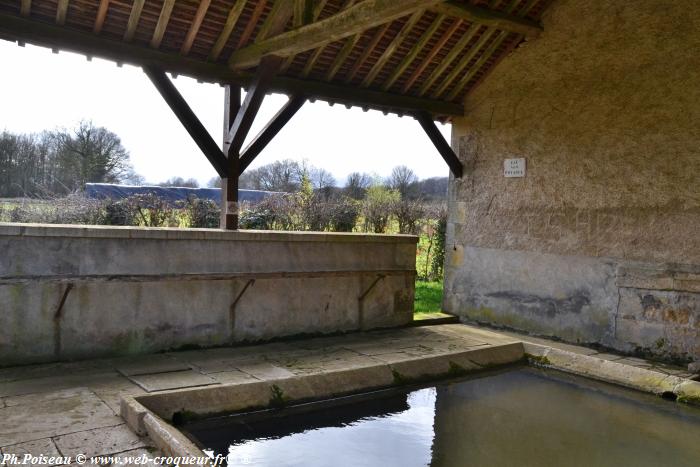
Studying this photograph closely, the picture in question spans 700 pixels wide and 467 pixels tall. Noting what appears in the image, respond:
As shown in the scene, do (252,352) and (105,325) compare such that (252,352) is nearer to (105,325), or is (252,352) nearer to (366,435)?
(105,325)

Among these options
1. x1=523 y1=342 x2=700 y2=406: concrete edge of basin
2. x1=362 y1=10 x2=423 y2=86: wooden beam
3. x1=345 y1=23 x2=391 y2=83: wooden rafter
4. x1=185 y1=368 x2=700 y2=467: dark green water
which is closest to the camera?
x1=185 y1=368 x2=700 y2=467: dark green water

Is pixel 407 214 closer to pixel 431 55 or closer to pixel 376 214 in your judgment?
pixel 376 214

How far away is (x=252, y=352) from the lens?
5.19 metres

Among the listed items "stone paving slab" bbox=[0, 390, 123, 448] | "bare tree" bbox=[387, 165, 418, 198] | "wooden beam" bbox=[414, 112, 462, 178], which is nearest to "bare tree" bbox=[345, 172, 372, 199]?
"bare tree" bbox=[387, 165, 418, 198]

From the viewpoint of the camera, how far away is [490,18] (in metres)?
5.86

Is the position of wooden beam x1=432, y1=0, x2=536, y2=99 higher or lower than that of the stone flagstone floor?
higher

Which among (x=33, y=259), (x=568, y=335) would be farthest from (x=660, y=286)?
(x=33, y=259)

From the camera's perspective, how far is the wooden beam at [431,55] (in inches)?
237

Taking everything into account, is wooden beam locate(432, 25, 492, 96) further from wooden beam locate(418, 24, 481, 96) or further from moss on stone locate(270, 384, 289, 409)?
moss on stone locate(270, 384, 289, 409)

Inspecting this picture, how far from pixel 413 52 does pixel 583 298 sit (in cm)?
339

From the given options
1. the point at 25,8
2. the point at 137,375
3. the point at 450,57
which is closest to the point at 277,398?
the point at 137,375

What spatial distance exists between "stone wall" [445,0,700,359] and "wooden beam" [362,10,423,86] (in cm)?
169

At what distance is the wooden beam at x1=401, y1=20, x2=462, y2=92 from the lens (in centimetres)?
602

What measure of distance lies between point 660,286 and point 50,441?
17.7ft
